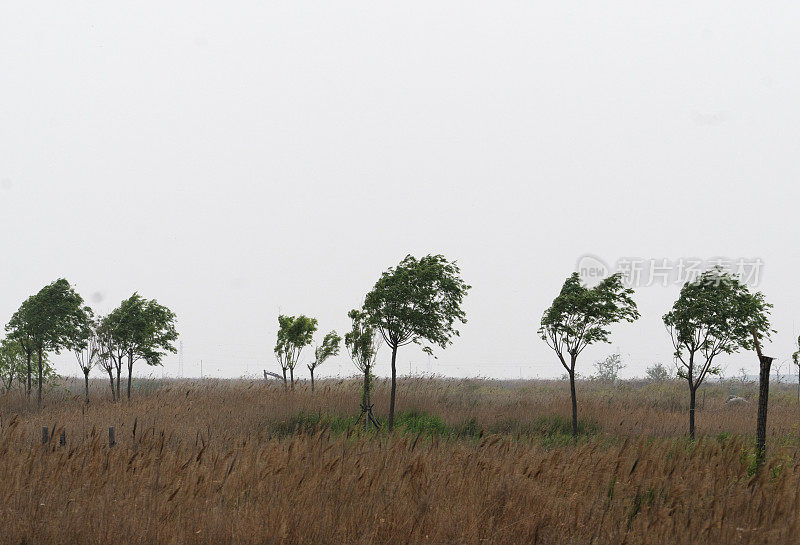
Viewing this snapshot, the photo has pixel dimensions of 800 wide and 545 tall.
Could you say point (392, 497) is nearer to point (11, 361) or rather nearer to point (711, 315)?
point (711, 315)

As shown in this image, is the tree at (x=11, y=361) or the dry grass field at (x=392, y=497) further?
the tree at (x=11, y=361)

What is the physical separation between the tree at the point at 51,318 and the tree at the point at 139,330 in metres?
1.58

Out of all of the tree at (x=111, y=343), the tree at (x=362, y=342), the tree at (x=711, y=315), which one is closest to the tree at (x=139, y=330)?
the tree at (x=111, y=343)

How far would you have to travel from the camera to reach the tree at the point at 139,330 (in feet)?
87.0

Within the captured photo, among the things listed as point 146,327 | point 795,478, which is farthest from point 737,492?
point 146,327

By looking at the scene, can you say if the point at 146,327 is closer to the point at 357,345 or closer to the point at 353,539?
the point at 357,345

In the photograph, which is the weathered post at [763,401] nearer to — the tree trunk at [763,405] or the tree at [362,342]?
the tree trunk at [763,405]

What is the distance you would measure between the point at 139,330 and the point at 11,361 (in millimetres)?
7463

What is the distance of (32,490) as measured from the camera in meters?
6.44

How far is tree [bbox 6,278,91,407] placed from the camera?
24578mm

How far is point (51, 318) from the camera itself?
2462 centimetres

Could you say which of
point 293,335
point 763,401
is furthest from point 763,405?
point 293,335

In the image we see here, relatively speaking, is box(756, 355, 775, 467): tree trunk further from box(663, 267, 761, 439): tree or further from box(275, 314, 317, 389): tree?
box(275, 314, 317, 389): tree

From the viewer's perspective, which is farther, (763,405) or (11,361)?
(11,361)
